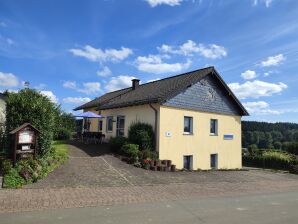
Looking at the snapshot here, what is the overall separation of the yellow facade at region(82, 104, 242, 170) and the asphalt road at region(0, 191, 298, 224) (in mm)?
9226

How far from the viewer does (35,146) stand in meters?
13.6

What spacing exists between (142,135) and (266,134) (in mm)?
78842

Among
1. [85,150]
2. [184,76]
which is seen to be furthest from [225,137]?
[85,150]

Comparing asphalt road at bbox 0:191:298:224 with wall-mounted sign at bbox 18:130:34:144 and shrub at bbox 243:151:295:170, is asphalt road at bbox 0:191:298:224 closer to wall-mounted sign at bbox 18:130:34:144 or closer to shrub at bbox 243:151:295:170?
wall-mounted sign at bbox 18:130:34:144

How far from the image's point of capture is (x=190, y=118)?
2169cm

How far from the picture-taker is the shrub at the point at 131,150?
1756cm

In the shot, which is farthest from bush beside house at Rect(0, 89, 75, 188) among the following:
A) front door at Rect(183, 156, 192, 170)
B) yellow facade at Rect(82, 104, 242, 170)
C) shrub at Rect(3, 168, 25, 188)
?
front door at Rect(183, 156, 192, 170)

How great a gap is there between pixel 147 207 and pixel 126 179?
4.73 m

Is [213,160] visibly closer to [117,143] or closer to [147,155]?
[147,155]

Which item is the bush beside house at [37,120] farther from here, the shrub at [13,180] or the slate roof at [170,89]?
the slate roof at [170,89]

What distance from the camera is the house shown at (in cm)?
1992

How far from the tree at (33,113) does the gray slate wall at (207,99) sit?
7499 millimetres

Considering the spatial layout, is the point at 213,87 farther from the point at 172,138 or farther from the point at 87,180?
the point at 87,180

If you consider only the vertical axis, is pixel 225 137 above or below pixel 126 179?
above
